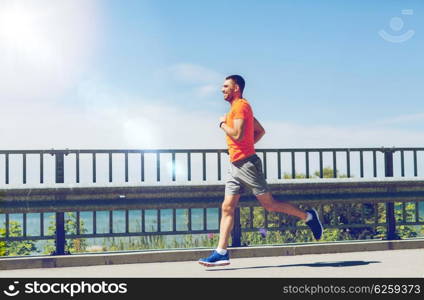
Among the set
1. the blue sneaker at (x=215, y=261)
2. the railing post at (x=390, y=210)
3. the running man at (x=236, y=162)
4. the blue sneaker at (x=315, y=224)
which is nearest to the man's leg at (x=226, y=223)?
the running man at (x=236, y=162)

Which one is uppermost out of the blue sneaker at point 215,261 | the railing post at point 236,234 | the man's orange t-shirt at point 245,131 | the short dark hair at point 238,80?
the short dark hair at point 238,80

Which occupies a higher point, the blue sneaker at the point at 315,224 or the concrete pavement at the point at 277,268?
the blue sneaker at the point at 315,224

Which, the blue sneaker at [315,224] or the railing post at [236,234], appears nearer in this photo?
the blue sneaker at [315,224]

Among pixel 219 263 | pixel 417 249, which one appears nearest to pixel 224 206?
pixel 219 263

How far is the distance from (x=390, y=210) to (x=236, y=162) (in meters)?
3.33

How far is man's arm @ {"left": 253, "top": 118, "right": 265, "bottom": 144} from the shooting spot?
7.47m

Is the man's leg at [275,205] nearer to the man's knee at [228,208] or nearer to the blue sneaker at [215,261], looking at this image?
the man's knee at [228,208]

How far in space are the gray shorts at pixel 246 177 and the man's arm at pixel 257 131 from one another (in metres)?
0.26

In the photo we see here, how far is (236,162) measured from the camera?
730 cm

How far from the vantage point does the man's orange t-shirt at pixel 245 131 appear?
7.12 m

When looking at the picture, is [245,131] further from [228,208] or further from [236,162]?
[228,208]

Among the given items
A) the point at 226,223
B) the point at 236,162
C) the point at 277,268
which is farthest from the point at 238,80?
the point at 277,268

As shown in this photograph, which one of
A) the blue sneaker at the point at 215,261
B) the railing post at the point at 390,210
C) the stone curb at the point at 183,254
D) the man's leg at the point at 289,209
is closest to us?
the blue sneaker at the point at 215,261

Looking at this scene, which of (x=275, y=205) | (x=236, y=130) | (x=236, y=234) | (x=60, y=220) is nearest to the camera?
(x=236, y=130)
